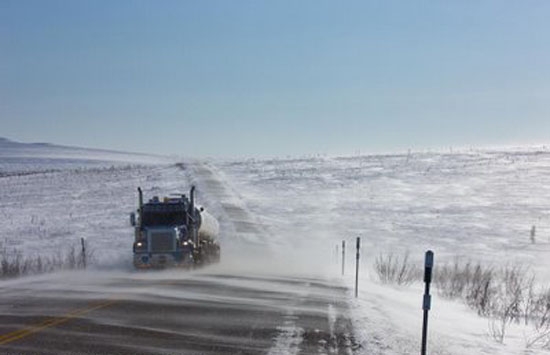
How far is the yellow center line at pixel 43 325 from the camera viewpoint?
10628 mm

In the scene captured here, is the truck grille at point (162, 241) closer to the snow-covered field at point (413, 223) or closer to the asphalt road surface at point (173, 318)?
Result: the asphalt road surface at point (173, 318)

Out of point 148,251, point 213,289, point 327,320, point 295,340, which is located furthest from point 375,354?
point 148,251

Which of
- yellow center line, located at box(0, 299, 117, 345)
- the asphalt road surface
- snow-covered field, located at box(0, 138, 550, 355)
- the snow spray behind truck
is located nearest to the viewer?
the asphalt road surface

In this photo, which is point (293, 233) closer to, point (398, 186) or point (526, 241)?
point (526, 241)

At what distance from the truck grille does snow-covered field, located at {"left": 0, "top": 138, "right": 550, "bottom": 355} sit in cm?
219

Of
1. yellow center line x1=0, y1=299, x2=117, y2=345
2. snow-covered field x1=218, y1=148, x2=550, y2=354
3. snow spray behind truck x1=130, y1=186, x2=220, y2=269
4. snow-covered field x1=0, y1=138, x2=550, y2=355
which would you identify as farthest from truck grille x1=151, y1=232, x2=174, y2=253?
yellow center line x1=0, y1=299, x2=117, y2=345

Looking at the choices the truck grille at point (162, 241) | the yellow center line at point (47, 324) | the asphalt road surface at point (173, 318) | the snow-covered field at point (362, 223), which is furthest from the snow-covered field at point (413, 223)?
the truck grille at point (162, 241)

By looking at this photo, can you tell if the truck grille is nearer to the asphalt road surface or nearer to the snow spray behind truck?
the snow spray behind truck

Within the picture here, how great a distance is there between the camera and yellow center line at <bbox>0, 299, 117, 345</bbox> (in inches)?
418

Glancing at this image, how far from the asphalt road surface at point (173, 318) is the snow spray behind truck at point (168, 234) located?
19.6 feet

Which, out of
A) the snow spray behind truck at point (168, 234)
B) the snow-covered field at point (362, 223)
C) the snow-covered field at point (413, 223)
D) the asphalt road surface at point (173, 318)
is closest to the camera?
the asphalt road surface at point (173, 318)

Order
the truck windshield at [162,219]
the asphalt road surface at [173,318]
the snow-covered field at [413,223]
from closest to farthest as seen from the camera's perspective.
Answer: the asphalt road surface at [173,318] < the snow-covered field at [413,223] < the truck windshield at [162,219]

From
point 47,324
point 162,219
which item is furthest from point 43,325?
point 162,219

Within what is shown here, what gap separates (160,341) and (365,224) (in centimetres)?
3753
